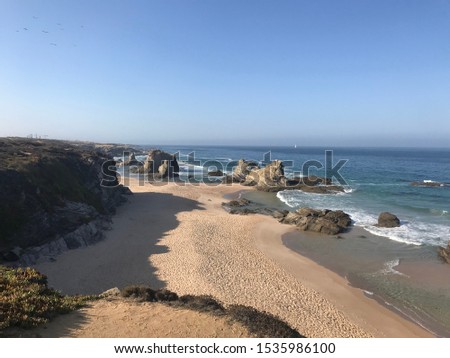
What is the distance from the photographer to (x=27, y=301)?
10430 mm

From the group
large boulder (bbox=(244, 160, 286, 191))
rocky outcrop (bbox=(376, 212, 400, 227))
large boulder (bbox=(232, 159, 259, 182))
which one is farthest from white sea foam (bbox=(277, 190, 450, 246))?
large boulder (bbox=(232, 159, 259, 182))

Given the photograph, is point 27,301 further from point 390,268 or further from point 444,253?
point 444,253

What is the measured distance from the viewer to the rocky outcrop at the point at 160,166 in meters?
71.4

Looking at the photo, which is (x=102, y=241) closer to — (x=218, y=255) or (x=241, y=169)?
(x=218, y=255)

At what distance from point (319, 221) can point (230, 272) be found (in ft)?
46.6

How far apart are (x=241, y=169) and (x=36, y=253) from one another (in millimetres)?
54318

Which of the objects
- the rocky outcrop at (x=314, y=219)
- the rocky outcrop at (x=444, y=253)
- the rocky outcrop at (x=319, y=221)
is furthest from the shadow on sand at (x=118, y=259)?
the rocky outcrop at (x=444, y=253)

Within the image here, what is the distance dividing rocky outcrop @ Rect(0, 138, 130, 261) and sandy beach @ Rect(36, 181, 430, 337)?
1853 millimetres

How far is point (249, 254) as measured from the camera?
83.9 ft

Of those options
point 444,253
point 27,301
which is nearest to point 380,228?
point 444,253

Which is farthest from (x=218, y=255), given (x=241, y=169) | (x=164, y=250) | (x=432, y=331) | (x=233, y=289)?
(x=241, y=169)

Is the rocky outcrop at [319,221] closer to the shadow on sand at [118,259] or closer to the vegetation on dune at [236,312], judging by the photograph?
the shadow on sand at [118,259]

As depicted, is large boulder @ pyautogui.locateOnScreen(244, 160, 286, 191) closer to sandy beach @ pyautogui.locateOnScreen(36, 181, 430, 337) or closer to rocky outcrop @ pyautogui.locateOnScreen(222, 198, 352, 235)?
rocky outcrop @ pyautogui.locateOnScreen(222, 198, 352, 235)

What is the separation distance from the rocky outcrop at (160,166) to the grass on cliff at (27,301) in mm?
57818
